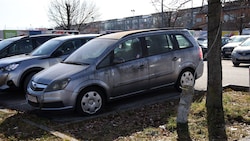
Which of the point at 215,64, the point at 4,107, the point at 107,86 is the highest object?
the point at 215,64

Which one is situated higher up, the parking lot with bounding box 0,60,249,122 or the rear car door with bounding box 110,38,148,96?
the rear car door with bounding box 110,38,148,96

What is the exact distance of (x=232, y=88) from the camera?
797 centimetres

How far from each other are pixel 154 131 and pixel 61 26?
138 feet

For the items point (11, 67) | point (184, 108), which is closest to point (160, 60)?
point (184, 108)

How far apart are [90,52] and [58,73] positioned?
3.10 feet

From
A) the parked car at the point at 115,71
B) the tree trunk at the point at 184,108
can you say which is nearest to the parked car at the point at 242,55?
the parked car at the point at 115,71

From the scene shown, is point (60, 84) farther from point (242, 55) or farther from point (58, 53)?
point (242, 55)

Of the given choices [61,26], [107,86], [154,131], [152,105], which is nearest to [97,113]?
[107,86]

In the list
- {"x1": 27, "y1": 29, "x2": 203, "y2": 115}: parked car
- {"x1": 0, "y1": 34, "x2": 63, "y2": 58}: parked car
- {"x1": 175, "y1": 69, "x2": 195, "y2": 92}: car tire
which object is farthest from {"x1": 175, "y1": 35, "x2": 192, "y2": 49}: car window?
{"x1": 0, "y1": 34, "x2": 63, "y2": 58}: parked car

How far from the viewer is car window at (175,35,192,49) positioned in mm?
7819

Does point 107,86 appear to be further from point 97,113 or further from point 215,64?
point 215,64

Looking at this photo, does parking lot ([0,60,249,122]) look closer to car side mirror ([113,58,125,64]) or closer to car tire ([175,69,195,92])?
car tire ([175,69,195,92])

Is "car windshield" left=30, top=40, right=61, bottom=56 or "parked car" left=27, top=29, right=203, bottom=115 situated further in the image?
"car windshield" left=30, top=40, right=61, bottom=56

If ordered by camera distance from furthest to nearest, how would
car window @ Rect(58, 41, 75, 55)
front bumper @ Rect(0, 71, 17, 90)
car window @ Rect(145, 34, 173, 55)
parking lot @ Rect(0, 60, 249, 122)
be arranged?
car window @ Rect(58, 41, 75, 55) → front bumper @ Rect(0, 71, 17, 90) → car window @ Rect(145, 34, 173, 55) → parking lot @ Rect(0, 60, 249, 122)
